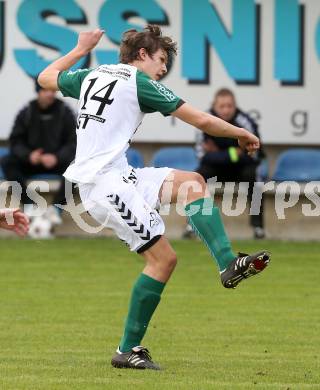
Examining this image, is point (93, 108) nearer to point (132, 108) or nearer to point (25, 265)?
point (132, 108)

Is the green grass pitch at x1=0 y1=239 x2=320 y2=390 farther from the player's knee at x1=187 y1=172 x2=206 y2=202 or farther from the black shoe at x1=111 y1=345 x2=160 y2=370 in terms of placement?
the player's knee at x1=187 y1=172 x2=206 y2=202

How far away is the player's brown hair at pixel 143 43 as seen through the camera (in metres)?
8.61

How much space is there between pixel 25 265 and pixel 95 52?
483cm

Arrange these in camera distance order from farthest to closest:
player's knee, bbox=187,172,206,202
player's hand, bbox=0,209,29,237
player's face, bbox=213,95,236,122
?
player's face, bbox=213,95,236,122
player's knee, bbox=187,172,206,202
player's hand, bbox=0,209,29,237

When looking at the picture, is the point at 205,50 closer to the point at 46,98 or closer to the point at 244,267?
the point at 46,98

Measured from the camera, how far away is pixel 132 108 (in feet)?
27.9

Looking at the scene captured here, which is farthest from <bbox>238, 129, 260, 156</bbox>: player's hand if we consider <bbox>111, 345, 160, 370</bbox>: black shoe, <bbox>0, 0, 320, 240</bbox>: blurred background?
<bbox>0, 0, 320, 240</bbox>: blurred background

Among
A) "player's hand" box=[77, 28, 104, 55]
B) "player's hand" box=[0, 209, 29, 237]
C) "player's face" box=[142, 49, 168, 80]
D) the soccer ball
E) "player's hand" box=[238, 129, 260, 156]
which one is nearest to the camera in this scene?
"player's hand" box=[0, 209, 29, 237]

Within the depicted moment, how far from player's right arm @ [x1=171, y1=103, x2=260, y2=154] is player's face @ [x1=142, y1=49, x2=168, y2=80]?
389 mm

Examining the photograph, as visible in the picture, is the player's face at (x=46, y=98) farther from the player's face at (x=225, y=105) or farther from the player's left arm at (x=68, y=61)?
the player's left arm at (x=68, y=61)

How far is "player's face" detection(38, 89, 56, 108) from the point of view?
18.1m

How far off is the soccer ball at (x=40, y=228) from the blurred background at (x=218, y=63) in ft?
2.03

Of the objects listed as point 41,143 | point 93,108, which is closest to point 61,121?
point 41,143

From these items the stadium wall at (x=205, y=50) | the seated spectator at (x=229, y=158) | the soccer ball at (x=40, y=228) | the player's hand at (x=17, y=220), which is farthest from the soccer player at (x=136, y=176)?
the stadium wall at (x=205, y=50)
